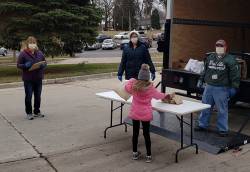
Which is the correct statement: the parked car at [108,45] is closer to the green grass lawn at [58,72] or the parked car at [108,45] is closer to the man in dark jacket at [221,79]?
the green grass lawn at [58,72]

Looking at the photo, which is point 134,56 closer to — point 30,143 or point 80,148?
point 80,148

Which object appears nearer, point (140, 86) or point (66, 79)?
point (140, 86)

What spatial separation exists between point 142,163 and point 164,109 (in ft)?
2.39

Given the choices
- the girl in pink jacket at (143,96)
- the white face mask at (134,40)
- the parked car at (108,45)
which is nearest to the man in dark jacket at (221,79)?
the girl in pink jacket at (143,96)

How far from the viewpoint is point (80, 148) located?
635cm

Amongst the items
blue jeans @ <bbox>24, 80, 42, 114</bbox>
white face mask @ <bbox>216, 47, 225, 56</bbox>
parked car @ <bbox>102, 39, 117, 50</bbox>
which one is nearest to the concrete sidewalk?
blue jeans @ <bbox>24, 80, 42, 114</bbox>

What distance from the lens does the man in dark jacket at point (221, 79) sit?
6293 mm

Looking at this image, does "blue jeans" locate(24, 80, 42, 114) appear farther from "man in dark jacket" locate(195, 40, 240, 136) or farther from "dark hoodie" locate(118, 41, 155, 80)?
"man in dark jacket" locate(195, 40, 240, 136)

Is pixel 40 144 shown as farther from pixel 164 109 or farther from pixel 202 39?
pixel 202 39

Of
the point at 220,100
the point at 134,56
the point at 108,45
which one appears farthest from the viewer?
the point at 108,45

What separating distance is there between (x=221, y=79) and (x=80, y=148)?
2205 millimetres

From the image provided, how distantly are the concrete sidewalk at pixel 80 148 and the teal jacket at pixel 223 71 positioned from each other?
3.09 feet

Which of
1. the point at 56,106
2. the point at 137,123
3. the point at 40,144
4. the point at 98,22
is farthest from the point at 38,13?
the point at 137,123

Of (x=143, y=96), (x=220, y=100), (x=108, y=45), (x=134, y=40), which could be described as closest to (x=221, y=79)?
(x=220, y=100)
